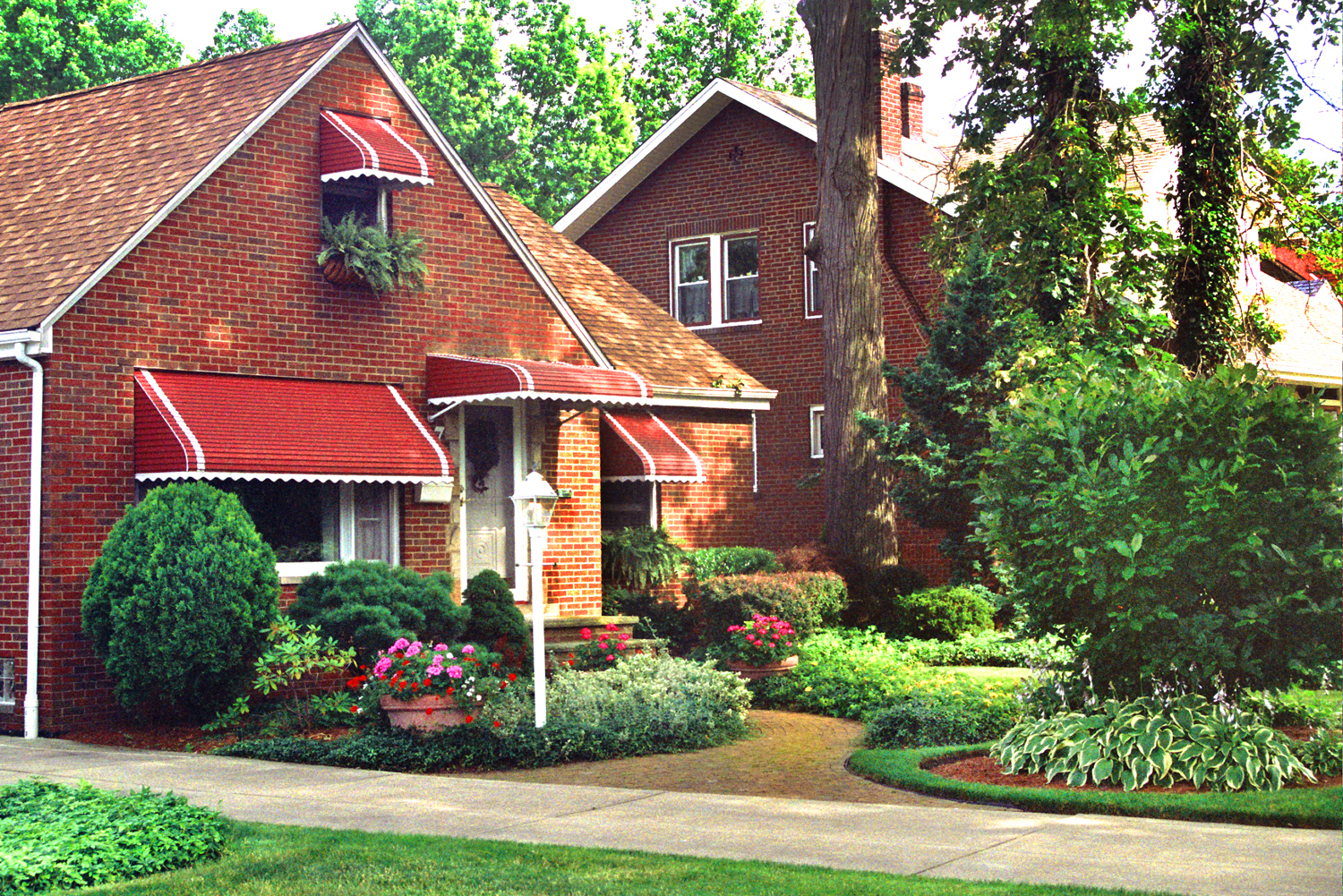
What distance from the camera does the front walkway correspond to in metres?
7.66

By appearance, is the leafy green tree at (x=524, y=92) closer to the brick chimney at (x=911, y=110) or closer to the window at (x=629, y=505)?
the brick chimney at (x=911, y=110)

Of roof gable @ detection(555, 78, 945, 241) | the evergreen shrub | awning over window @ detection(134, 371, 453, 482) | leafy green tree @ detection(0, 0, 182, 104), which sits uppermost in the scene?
leafy green tree @ detection(0, 0, 182, 104)

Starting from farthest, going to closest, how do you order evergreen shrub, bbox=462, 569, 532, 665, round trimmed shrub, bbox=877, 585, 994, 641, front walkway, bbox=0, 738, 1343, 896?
round trimmed shrub, bbox=877, 585, 994, 641, evergreen shrub, bbox=462, 569, 532, 665, front walkway, bbox=0, 738, 1343, 896

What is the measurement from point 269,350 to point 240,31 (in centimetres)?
3108

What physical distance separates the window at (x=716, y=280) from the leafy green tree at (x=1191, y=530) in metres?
15.6

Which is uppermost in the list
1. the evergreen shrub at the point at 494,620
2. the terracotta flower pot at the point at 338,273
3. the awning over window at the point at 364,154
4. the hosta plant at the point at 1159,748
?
the awning over window at the point at 364,154

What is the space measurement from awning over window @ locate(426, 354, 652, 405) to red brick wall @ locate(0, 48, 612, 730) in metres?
0.27

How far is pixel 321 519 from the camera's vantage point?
15.7m

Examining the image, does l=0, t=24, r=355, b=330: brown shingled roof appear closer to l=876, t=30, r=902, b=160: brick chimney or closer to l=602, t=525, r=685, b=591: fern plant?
l=602, t=525, r=685, b=591: fern plant

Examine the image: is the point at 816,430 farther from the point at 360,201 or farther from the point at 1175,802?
the point at 1175,802

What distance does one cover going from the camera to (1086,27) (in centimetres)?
1903

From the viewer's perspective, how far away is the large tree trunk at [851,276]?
69.4ft

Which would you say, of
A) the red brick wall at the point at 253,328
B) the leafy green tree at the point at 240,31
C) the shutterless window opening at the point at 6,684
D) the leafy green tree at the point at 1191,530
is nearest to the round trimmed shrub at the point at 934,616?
the red brick wall at the point at 253,328

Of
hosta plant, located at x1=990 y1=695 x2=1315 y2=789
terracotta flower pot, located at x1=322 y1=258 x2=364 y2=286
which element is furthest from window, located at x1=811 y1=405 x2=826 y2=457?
hosta plant, located at x1=990 y1=695 x2=1315 y2=789
